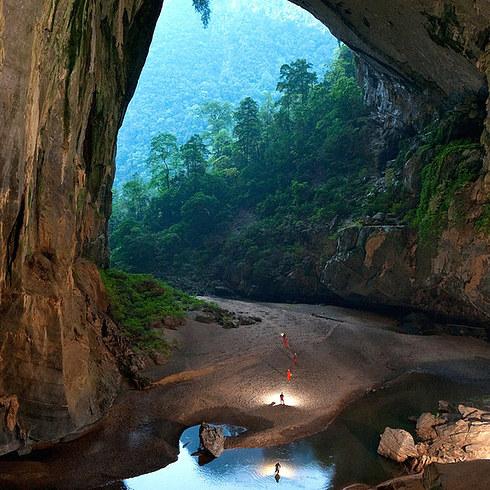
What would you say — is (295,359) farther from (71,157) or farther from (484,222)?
(71,157)

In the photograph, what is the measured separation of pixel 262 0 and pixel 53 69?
5714 inches

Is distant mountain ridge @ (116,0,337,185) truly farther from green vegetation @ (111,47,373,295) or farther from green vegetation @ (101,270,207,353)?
green vegetation @ (101,270,207,353)

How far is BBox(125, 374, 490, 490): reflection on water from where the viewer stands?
11156mm

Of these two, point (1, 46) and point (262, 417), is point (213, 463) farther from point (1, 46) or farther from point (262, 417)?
point (1, 46)

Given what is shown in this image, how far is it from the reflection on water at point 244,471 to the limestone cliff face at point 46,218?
2853 millimetres

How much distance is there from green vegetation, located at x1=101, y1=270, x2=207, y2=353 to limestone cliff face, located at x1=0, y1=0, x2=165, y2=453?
2.42 metres

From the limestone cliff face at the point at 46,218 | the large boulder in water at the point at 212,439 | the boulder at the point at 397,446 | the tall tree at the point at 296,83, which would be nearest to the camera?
the limestone cliff face at the point at 46,218

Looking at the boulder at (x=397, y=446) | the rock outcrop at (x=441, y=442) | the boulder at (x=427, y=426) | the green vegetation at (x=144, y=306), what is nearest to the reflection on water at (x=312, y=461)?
the boulder at (x=397, y=446)

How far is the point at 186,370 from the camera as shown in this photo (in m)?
17.6

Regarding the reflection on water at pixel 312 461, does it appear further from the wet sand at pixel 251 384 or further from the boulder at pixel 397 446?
the wet sand at pixel 251 384

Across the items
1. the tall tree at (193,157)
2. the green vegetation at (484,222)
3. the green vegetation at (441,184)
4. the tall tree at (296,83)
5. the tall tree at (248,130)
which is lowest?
the green vegetation at (484,222)

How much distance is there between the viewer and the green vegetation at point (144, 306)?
767 inches

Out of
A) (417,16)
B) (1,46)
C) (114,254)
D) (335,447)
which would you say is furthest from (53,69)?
(114,254)

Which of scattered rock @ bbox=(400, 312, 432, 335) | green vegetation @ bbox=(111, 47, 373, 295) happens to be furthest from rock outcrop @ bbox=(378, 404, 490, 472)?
green vegetation @ bbox=(111, 47, 373, 295)
